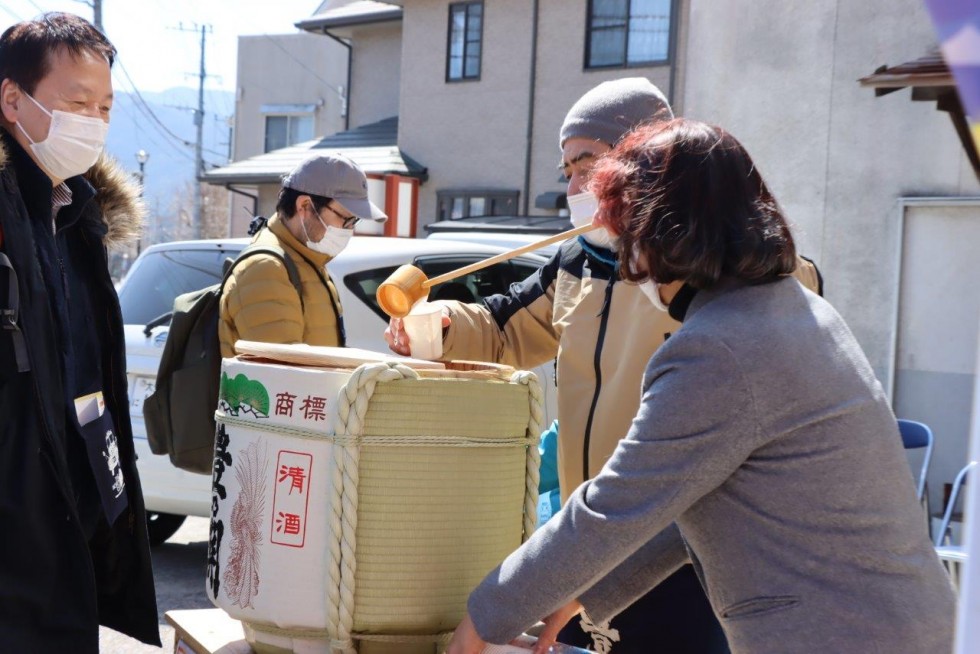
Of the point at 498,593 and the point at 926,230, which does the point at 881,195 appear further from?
the point at 498,593

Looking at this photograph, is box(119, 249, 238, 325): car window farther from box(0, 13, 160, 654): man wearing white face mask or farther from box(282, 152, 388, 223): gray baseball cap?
box(0, 13, 160, 654): man wearing white face mask

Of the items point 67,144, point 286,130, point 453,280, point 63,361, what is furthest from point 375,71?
point 63,361

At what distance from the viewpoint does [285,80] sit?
2847cm

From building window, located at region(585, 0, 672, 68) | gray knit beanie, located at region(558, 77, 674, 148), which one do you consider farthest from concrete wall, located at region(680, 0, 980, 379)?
gray knit beanie, located at region(558, 77, 674, 148)

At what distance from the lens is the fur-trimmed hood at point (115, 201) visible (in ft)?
8.42

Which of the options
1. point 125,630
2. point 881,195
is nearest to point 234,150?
point 881,195

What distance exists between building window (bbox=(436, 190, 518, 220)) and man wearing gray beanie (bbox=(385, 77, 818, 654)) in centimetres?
1497

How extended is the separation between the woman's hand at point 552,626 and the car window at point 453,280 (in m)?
3.13

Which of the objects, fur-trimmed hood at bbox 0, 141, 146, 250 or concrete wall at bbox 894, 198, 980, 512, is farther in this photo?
concrete wall at bbox 894, 198, 980, 512

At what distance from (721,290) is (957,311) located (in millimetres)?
8011

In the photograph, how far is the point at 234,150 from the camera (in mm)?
28141

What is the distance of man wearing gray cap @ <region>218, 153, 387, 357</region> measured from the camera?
332 centimetres

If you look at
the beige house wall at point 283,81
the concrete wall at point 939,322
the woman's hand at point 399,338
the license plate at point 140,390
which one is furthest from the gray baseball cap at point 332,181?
the beige house wall at point 283,81

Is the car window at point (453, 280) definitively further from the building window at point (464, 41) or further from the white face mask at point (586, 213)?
the building window at point (464, 41)
